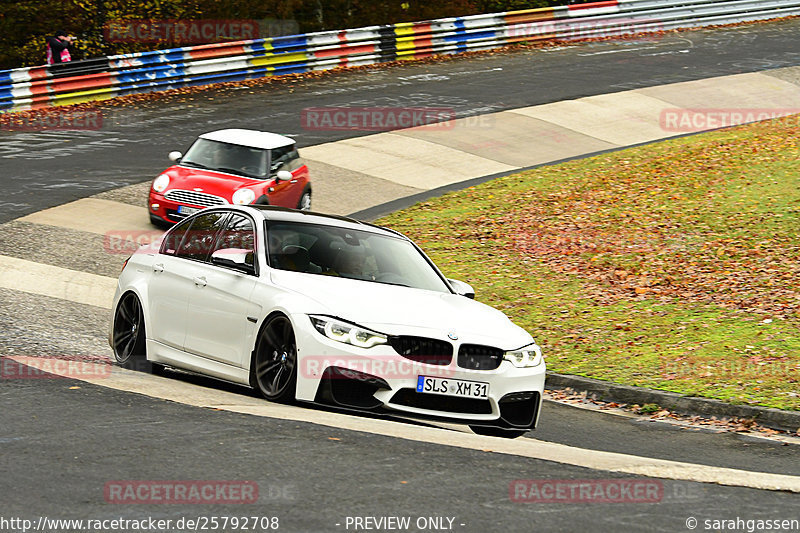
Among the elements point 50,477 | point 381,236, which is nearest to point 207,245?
point 381,236

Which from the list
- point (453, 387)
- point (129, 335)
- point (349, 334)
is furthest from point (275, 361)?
point (129, 335)

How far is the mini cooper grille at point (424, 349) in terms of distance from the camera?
7.98 meters

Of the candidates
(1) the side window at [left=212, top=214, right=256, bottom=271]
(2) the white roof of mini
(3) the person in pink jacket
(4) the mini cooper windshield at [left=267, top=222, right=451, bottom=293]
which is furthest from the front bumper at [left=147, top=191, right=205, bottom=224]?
(3) the person in pink jacket

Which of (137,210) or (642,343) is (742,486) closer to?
(642,343)

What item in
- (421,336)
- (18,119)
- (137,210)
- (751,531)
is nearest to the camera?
(751,531)

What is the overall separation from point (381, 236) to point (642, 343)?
400 centimetres

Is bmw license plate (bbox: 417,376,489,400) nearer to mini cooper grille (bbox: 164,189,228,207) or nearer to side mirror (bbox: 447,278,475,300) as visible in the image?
side mirror (bbox: 447,278,475,300)

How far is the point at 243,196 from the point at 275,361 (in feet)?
32.1

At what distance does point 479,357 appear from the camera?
8.21m

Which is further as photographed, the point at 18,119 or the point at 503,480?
the point at 18,119

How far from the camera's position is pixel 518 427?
8.49 metres
